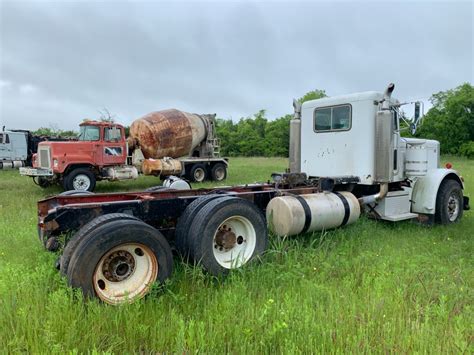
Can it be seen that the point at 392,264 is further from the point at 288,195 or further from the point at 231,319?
the point at 231,319

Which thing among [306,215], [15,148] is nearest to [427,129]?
[15,148]

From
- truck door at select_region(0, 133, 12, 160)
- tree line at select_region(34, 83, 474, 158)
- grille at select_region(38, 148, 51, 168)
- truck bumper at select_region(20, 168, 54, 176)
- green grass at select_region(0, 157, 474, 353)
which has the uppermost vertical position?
tree line at select_region(34, 83, 474, 158)

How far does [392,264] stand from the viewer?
4797mm

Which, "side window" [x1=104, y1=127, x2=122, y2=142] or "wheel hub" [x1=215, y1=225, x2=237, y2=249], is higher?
"side window" [x1=104, y1=127, x2=122, y2=142]

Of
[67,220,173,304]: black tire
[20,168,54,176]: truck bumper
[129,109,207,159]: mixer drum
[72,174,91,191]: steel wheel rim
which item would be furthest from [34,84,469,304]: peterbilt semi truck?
[129,109,207,159]: mixer drum

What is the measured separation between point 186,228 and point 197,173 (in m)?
13.2

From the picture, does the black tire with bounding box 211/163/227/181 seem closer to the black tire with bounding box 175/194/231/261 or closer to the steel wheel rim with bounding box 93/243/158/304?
the black tire with bounding box 175/194/231/261

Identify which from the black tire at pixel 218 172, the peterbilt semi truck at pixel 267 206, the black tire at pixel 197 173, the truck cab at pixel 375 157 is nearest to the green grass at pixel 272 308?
the peterbilt semi truck at pixel 267 206

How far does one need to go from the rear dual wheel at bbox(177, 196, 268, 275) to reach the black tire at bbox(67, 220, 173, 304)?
0.49m

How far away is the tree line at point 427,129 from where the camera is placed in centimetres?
5456

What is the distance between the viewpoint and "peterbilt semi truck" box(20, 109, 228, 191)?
496 inches

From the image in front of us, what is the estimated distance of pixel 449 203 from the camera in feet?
24.7

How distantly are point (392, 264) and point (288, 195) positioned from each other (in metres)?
1.70

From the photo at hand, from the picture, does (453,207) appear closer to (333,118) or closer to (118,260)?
(333,118)
